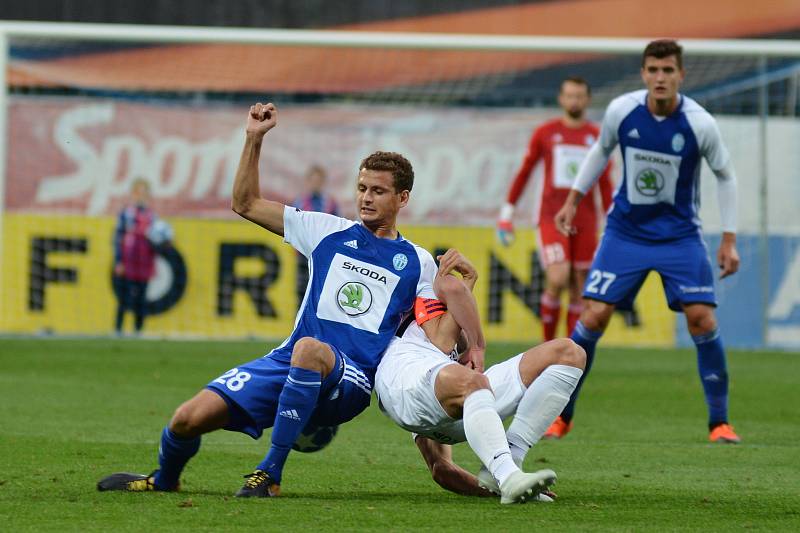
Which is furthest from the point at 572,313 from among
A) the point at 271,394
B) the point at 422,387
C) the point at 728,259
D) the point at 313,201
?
the point at 422,387

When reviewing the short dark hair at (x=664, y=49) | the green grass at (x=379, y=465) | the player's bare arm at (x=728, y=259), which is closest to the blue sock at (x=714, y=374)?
the green grass at (x=379, y=465)

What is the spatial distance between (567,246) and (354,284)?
5603 millimetres

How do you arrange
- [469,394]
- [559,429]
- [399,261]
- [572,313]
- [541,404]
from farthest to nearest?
[572,313] < [559,429] < [399,261] < [541,404] < [469,394]

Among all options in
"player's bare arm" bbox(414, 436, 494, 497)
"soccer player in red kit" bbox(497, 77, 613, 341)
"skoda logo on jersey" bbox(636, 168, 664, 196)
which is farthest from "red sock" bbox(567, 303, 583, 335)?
"player's bare arm" bbox(414, 436, 494, 497)

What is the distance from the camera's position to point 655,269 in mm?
8578

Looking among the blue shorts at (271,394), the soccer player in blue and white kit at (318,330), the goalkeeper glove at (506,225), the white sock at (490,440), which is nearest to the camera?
the white sock at (490,440)

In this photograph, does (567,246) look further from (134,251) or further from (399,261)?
(134,251)

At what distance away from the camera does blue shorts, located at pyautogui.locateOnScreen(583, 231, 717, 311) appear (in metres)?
8.45

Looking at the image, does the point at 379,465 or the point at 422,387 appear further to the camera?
the point at 379,465

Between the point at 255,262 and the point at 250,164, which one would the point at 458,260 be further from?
the point at 255,262

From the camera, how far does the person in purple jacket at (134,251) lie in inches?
637

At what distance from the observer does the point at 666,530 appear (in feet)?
16.8

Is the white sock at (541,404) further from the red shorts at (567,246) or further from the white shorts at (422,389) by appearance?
the red shorts at (567,246)

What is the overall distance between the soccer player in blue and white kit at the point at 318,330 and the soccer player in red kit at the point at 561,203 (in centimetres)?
525
